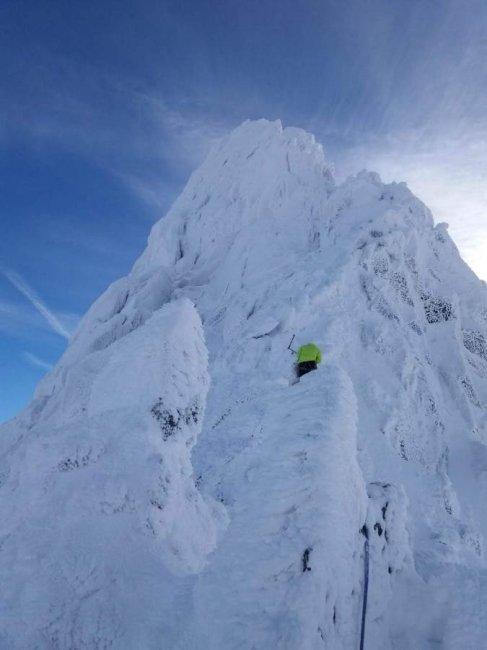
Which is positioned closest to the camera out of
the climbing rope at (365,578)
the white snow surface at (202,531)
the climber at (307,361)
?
the white snow surface at (202,531)

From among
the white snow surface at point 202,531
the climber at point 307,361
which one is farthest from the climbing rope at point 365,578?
the climber at point 307,361

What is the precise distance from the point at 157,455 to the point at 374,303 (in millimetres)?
22475

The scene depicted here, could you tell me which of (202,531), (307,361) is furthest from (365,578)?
(307,361)

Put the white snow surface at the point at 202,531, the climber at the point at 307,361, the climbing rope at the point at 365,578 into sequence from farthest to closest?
the climber at the point at 307,361 → the climbing rope at the point at 365,578 → the white snow surface at the point at 202,531

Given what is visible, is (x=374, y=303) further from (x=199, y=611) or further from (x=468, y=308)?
(x=199, y=611)

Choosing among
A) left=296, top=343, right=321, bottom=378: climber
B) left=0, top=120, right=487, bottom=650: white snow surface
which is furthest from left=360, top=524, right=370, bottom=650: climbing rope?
left=296, top=343, right=321, bottom=378: climber

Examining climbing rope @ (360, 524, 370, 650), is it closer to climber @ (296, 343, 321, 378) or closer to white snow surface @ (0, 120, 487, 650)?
white snow surface @ (0, 120, 487, 650)

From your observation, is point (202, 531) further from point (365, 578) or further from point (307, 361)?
point (307, 361)

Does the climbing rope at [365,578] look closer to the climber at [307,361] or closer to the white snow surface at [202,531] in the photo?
the white snow surface at [202,531]

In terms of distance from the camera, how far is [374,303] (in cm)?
2703

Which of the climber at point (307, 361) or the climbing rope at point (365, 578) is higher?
the climber at point (307, 361)

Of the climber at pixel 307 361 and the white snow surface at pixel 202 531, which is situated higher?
the climber at pixel 307 361

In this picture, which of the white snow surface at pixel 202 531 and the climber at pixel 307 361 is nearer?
the white snow surface at pixel 202 531

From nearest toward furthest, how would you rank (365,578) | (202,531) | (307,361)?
1. (202,531)
2. (365,578)
3. (307,361)
